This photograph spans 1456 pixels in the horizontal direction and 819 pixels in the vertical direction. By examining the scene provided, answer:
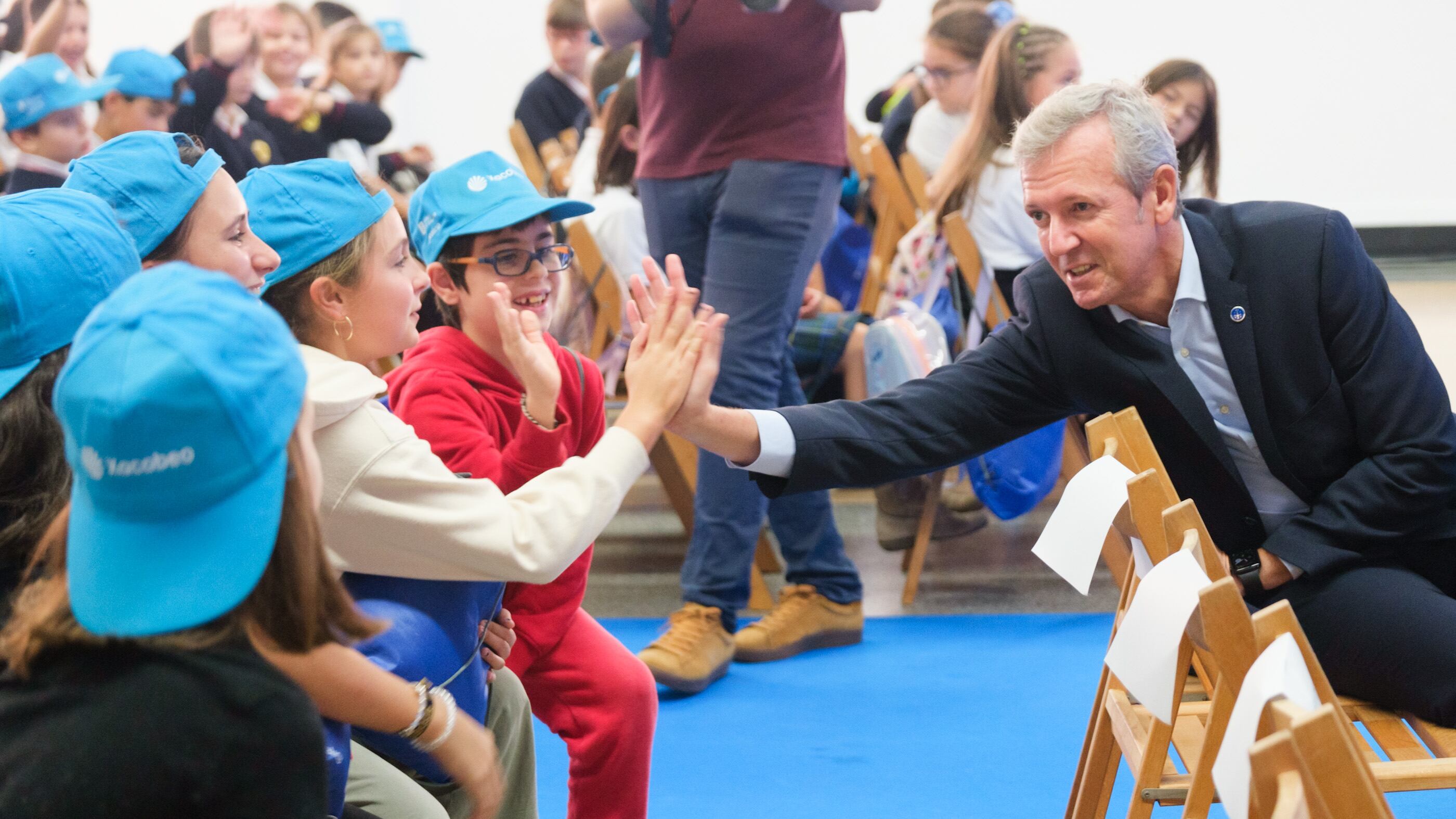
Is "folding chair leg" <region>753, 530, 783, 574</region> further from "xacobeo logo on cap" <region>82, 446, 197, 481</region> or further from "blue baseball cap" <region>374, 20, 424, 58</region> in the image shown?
"blue baseball cap" <region>374, 20, 424, 58</region>

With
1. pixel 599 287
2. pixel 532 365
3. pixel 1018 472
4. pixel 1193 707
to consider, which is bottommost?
pixel 1018 472

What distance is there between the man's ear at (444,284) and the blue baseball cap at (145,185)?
0.40 m

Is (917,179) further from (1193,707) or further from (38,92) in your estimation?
(1193,707)

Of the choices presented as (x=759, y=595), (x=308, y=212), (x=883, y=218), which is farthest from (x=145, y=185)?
(x=883, y=218)

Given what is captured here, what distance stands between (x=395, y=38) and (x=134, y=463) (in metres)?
5.42

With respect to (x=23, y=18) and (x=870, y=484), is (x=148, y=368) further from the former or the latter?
(x=23, y=18)

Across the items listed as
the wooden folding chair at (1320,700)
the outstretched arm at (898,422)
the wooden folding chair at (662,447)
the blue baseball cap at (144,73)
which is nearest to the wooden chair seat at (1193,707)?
the wooden folding chair at (1320,700)

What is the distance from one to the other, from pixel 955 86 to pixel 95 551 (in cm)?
359

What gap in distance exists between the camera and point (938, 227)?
3.60 m

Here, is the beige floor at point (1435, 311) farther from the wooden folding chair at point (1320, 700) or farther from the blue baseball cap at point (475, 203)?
the blue baseball cap at point (475, 203)

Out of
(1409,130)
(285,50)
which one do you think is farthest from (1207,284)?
(1409,130)

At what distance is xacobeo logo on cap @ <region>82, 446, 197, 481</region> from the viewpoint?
2.99 feet

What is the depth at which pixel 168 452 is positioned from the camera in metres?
0.92

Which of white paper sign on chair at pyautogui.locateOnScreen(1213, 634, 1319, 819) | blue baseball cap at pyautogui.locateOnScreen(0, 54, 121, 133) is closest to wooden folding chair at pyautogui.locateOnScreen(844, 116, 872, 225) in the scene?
blue baseball cap at pyautogui.locateOnScreen(0, 54, 121, 133)
